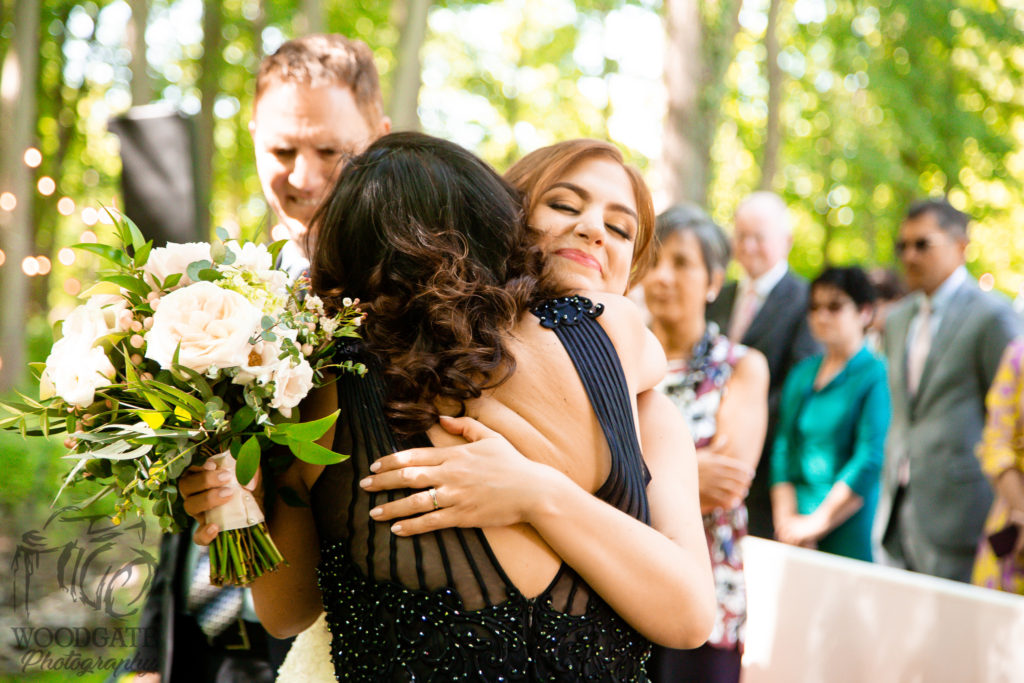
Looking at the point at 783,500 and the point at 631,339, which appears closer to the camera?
the point at 631,339

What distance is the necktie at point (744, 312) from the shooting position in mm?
5971

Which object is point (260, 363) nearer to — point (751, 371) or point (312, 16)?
point (751, 371)

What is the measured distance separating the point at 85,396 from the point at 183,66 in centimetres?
2158

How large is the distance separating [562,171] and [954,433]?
4.53 m

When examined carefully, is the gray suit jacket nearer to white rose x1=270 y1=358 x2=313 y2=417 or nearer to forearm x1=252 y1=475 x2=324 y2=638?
forearm x1=252 y1=475 x2=324 y2=638

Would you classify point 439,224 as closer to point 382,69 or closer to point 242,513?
point 242,513

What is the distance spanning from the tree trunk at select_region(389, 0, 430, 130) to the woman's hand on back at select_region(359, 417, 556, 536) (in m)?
7.69

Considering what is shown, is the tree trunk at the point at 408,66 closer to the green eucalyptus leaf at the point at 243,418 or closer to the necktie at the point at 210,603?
the necktie at the point at 210,603

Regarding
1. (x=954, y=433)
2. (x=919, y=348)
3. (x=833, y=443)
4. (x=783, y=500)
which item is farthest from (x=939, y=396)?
(x=783, y=500)

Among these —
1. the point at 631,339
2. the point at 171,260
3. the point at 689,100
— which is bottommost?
the point at 631,339

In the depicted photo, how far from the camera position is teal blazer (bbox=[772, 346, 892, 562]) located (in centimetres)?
518

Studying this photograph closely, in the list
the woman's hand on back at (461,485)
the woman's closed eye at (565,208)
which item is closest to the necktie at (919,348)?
the woman's closed eye at (565,208)

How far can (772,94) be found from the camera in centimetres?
1502

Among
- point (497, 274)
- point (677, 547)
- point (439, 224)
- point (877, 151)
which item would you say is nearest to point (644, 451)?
point (677, 547)
